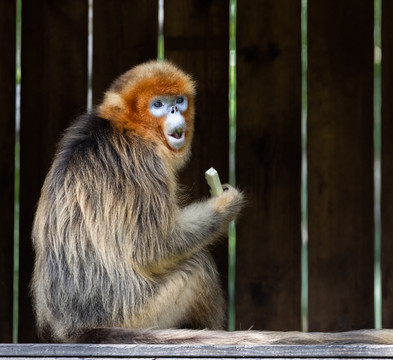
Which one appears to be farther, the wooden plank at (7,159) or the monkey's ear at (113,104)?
the wooden plank at (7,159)

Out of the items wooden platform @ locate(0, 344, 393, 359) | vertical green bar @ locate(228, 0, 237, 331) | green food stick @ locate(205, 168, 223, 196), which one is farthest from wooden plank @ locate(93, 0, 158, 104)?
wooden platform @ locate(0, 344, 393, 359)

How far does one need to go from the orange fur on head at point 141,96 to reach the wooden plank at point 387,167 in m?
1.31

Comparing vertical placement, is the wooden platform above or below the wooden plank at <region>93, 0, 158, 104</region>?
below

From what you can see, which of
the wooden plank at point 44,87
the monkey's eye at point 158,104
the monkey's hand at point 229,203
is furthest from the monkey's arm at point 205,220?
the wooden plank at point 44,87

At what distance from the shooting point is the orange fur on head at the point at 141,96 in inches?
203

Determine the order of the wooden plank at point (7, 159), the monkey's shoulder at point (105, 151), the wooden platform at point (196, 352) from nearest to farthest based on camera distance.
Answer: the wooden platform at point (196, 352) < the monkey's shoulder at point (105, 151) < the wooden plank at point (7, 159)

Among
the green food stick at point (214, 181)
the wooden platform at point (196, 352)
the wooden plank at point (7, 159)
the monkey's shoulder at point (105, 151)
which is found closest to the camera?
the wooden platform at point (196, 352)

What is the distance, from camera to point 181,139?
5223 millimetres

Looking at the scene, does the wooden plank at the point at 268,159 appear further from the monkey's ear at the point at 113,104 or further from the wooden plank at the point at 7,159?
the wooden plank at the point at 7,159

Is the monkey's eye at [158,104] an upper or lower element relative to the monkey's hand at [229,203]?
upper

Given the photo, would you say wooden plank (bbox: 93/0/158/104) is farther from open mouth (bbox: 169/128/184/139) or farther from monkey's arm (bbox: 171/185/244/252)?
monkey's arm (bbox: 171/185/244/252)

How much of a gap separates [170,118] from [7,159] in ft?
3.96

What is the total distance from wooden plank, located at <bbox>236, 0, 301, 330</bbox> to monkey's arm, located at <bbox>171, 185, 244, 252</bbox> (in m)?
0.83

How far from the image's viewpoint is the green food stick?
514cm
